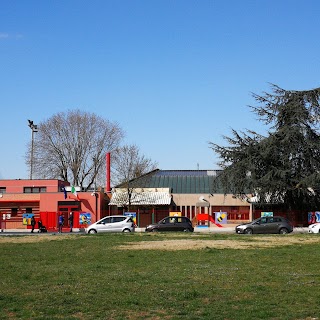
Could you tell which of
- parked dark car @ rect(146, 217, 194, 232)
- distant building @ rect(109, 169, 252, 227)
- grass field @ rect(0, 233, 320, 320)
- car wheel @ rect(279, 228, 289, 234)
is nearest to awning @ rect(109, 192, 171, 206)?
distant building @ rect(109, 169, 252, 227)

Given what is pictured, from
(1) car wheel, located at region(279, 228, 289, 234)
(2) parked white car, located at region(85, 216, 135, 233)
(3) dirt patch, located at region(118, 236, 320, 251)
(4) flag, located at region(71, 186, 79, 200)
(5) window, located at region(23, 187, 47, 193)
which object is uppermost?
(5) window, located at region(23, 187, 47, 193)

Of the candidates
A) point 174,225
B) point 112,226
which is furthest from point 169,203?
point 174,225

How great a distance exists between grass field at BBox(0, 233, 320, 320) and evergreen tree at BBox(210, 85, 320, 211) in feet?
101

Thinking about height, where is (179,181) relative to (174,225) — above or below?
above

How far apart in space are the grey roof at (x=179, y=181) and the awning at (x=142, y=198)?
3.47 metres

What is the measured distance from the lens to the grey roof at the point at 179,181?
7119 centimetres

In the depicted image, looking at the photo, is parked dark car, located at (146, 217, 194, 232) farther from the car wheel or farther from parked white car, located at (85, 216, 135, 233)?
the car wheel

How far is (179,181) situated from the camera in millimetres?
74812

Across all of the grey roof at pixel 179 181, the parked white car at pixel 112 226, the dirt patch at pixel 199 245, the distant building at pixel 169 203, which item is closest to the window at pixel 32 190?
the distant building at pixel 169 203

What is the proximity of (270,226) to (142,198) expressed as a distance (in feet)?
85.2

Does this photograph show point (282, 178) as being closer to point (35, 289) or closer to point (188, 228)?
point (188, 228)

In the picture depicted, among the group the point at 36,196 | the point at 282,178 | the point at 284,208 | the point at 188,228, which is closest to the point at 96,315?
the point at 188,228

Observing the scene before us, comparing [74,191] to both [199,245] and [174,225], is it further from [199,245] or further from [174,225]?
[199,245]

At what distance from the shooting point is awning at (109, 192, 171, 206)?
6481cm
